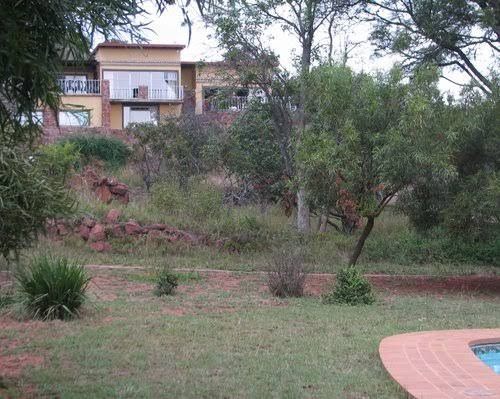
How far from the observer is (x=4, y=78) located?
154 inches

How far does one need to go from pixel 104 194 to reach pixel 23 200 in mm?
16182

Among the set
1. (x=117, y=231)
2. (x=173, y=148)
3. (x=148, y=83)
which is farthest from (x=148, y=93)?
(x=117, y=231)

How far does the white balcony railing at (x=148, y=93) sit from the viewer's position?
4250 centimetres

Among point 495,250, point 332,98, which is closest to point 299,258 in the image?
point 332,98

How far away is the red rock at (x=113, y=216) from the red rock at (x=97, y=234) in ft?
2.16

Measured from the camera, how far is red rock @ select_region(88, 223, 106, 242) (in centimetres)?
1823

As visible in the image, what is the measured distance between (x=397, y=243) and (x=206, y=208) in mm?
6108

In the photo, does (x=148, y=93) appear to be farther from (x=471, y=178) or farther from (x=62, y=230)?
(x=471, y=178)

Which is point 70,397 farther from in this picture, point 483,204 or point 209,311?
point 483,204

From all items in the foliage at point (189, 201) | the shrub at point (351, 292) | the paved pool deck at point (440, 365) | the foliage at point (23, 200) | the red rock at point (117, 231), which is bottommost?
the shrub at point (351, 292)

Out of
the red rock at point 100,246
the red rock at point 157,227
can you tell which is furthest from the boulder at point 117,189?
the red rock at point 100,246

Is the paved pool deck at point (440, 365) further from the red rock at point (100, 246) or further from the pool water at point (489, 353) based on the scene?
the red rock at point (100, 246)

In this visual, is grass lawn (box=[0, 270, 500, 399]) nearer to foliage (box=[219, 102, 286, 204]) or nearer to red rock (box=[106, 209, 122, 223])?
red rock (box=[106, 209, 122, 223])

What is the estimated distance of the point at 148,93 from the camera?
4300cm
